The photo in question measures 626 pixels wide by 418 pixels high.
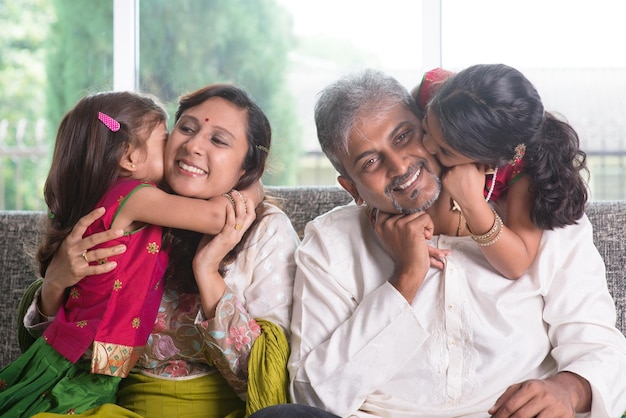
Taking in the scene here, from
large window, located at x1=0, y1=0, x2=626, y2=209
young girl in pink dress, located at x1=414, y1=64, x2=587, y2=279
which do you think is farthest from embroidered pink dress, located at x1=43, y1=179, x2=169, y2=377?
large window, located at x1=0, y1=0, x2=626, y2=209

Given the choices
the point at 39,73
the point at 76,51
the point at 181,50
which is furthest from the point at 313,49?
the point at 39,73

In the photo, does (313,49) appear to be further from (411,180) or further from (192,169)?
(411,180)

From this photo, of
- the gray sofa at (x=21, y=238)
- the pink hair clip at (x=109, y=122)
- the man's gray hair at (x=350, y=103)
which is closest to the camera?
the man's gray hair at (x=350, y=103)

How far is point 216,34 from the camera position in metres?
4.16

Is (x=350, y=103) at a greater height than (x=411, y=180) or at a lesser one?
greater

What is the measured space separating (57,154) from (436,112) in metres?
0.96

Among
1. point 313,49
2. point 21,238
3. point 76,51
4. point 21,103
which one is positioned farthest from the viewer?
point 21,103

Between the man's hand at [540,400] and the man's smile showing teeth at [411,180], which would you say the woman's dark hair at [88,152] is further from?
the man's hand at [540,400]

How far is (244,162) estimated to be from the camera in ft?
6.46

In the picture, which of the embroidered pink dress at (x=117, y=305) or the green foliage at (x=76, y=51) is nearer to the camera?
the embroidered pink dress at (x=117, y=305)

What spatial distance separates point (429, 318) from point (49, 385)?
0.91 meters

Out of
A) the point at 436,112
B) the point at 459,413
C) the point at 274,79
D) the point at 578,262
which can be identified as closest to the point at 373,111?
the point at 436,112

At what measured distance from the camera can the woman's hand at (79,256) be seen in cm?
179

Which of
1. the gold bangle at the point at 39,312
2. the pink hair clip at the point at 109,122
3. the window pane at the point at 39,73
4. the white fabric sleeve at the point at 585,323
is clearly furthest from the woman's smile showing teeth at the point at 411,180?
the window pane at the point at 39,73
